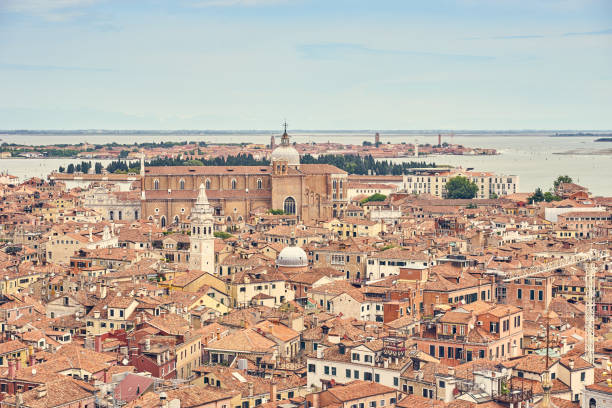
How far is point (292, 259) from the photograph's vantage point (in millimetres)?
28969

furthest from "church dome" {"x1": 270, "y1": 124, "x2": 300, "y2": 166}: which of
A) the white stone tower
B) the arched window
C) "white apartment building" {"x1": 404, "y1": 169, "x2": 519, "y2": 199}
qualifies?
the white stone tower

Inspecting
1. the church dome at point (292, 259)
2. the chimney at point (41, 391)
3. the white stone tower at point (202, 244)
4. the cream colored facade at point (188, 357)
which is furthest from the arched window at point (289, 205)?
the chimney at point (41, 391)

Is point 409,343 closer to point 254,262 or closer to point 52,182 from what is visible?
point 254,262

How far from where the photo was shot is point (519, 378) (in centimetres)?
1541

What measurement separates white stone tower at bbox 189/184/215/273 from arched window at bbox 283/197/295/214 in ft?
75.6

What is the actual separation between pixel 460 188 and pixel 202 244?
4291cm

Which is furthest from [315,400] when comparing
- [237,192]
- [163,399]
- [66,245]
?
[237,192]

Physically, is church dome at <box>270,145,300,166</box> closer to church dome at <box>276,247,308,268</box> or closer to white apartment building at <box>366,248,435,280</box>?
white apartment building at <box>366,248,435,280</box>

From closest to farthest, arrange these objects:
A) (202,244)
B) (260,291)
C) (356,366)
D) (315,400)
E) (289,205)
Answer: (315,400), (356,366), (260,291), (202,244), (289,205)

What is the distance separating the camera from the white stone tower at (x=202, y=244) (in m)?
30.2

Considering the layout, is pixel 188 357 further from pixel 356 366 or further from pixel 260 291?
pixel 260 291

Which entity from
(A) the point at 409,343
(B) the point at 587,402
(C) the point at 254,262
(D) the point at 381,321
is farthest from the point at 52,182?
(B) the point at 587,402

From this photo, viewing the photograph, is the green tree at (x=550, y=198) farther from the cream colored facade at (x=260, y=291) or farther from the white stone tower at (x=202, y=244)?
the cream colored facade at (x=260, y=291)

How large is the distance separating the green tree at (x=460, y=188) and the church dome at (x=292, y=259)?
42883 millimetres
